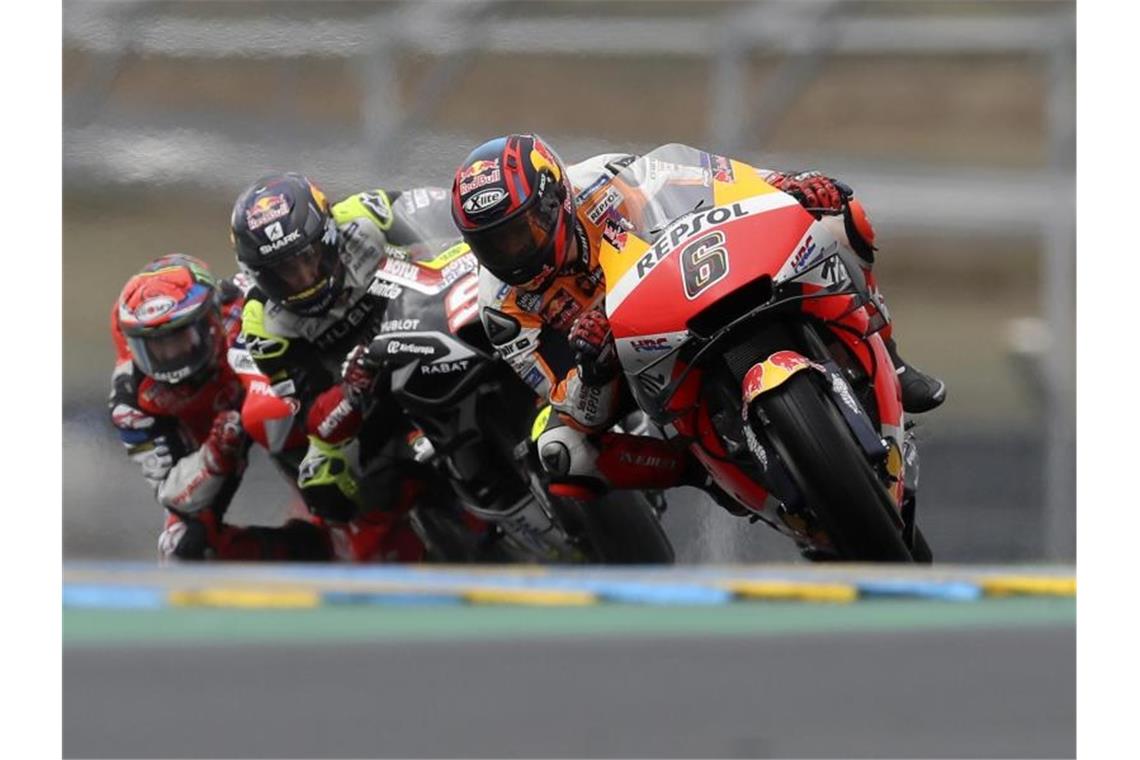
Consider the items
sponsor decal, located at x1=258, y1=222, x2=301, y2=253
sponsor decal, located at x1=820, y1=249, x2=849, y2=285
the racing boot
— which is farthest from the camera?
sponsor decal, located at x1=258, y1=222, x2=301, y2=253

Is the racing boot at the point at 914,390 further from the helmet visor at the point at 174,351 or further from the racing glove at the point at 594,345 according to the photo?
the helmet visor at the point at 174,351

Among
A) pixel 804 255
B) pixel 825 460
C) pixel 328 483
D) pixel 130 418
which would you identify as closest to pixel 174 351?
pixel 130 418

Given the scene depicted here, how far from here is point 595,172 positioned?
645 cm

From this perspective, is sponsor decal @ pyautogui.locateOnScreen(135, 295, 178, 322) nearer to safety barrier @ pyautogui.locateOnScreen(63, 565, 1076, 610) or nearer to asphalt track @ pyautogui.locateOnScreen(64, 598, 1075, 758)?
safety barrier @ pyautogui.locateOnScreen(63, 565, 1076, 610)

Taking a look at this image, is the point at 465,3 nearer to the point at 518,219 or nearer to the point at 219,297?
the point at 219,297

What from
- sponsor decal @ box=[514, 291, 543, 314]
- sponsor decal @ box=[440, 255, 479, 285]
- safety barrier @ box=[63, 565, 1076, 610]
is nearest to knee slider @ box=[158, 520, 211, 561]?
sponsor decal @ box=[440, 255, 479, 285]

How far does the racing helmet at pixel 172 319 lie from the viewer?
8.46 meters

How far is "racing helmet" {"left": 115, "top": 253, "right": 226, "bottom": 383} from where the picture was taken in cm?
846

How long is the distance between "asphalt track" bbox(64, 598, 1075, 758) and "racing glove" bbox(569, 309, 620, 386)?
3.17 feet

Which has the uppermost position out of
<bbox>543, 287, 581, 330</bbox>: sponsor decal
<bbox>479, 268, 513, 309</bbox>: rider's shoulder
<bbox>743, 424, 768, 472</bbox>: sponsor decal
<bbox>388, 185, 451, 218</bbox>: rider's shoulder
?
<bbox>388, 185, 451, 218</bbox>: rider's shoulder

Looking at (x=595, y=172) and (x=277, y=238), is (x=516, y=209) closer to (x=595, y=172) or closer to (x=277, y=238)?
(x=595, y=172)

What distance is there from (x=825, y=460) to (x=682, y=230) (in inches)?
30.3

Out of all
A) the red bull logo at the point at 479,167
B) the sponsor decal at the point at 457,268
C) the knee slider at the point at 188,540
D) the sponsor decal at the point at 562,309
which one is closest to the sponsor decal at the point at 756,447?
the sponsor decal at the point at 562,309

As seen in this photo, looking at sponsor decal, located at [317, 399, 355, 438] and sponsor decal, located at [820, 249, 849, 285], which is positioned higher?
sponsor decal, located at [820, 249, 849, 285]
